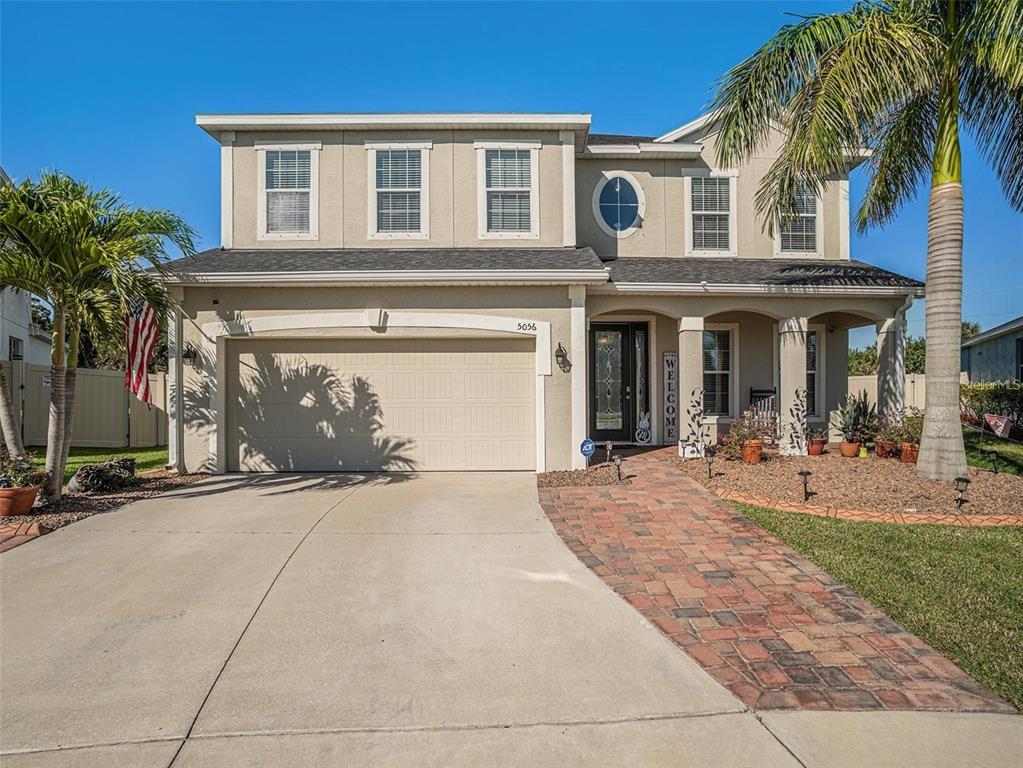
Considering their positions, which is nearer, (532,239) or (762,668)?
(762,668)

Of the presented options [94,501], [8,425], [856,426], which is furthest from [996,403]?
[8,425]

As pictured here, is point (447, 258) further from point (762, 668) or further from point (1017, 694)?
point (1017, 694)

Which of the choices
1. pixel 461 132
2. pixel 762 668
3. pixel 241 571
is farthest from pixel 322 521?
pixel 461 132

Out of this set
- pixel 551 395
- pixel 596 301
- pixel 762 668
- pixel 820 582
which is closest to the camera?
pixel 762 668

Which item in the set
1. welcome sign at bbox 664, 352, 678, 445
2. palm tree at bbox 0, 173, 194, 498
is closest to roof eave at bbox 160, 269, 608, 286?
palm tree at bbox 0, 173, 194, 498

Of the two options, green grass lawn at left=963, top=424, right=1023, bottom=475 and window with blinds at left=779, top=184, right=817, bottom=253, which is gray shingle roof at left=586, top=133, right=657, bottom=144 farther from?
green grass lawn at left=963, top=424, right=1023, bottom=475

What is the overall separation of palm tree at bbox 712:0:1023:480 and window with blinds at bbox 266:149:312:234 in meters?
7.20

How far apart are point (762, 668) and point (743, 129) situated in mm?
7632

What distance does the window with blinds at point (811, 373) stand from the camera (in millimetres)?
11930

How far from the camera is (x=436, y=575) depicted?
4.90 m

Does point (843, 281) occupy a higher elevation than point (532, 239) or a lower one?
lower

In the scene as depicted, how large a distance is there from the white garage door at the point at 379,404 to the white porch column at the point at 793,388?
466 cm

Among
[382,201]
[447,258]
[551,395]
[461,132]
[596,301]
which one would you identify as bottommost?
[551,395]

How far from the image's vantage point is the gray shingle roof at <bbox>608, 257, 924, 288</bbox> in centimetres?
1006
